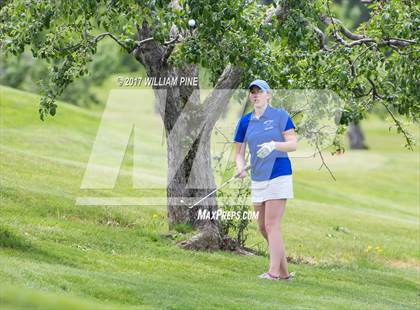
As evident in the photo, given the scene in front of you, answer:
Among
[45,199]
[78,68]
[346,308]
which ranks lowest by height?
[346,308]

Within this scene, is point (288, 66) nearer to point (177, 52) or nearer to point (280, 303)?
point (177, 52)

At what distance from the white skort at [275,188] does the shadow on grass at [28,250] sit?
251cm

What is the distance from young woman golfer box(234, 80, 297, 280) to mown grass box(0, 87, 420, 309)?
0.93 m

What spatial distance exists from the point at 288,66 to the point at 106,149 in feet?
59.6

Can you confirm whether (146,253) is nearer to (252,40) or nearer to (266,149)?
(266,149)

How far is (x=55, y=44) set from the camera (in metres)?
13.7

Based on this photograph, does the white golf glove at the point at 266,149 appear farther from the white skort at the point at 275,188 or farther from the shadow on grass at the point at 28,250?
the shadow on grass at the point at 28,250

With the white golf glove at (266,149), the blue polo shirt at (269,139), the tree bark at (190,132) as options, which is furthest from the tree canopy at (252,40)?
the white golf glove at (266,149)

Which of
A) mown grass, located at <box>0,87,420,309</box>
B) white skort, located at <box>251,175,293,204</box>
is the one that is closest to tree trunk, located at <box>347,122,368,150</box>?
mown grass, located at <box>0,87,420,309</box>

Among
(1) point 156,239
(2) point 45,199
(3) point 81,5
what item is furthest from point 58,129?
(3) point 81,5

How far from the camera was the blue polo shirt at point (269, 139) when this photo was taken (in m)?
11.6

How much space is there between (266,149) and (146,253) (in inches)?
126

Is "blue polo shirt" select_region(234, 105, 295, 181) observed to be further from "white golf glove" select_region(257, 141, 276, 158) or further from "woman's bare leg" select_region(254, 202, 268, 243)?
"woman's bare leg" select_region(254, 202, 268, 243)

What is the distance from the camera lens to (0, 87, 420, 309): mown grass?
10.0m
